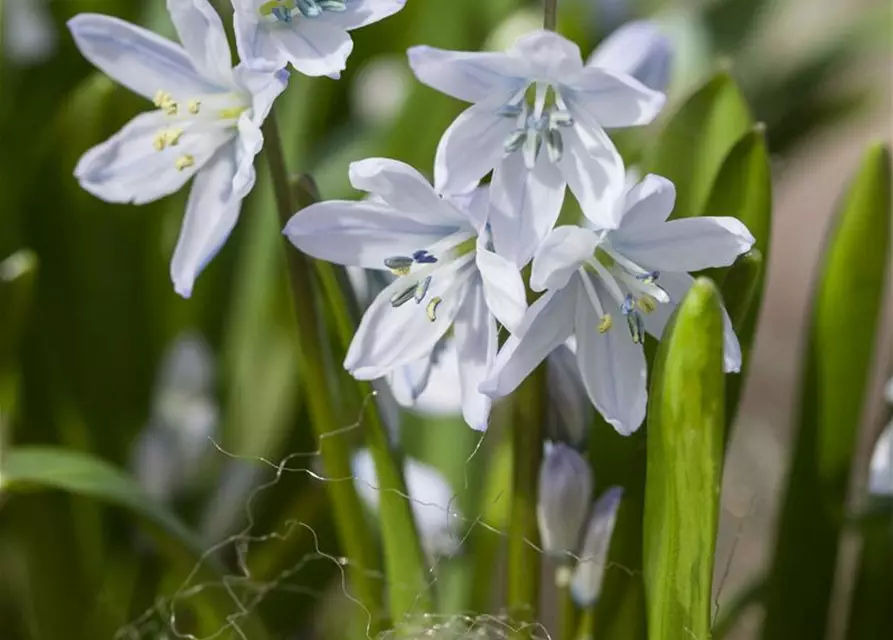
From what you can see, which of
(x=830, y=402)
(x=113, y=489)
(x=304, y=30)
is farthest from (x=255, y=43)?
(x=830, y=402)

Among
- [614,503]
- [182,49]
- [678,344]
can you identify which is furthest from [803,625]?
[182,49]

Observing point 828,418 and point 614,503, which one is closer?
point 614,503

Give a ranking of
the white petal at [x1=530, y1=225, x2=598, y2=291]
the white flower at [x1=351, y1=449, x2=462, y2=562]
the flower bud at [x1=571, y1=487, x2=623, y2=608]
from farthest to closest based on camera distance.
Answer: the white flower at [x1=351, y1=449, x2=462, y2=562], the flower bud at [x1=571, y1=487, x2=623, y2=608], the white petal at [x1=530, y1=225, x2=598, y2=291]

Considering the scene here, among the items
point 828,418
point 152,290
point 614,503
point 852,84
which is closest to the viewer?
point 614,503

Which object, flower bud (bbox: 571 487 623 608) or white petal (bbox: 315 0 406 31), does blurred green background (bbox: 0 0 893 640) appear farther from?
white petal (bbox: 315 0 406 31)

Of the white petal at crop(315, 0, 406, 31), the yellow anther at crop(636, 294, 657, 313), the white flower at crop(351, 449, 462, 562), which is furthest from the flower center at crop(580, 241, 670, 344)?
the white flower at crop(351, 449, 462, 562)

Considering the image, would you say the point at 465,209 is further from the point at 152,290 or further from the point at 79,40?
the point at 152,290
